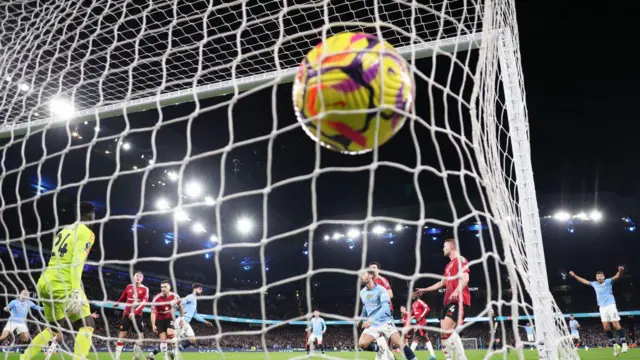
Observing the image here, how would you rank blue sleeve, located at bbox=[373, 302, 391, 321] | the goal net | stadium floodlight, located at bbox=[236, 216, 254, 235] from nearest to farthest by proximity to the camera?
1. the goal net
2. blue sleeve, located at bbox=[373, 302, 391, 321]
3. stadium floodlight, located at bbox=[236, 216, 254, 235]

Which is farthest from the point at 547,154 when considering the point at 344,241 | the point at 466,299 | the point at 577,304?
the point at 466,299

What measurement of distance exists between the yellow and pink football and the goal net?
5.1 inches

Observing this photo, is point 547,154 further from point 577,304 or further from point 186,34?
point 186,34

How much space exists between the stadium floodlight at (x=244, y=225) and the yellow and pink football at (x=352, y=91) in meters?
28.0

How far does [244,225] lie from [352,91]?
28.4 metres

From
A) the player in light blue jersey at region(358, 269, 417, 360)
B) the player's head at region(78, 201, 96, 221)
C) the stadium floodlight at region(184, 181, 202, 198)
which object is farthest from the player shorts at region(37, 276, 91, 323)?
the stadium floodlight at region(184, 181, 202, 198)

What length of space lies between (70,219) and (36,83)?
17917 millimetres

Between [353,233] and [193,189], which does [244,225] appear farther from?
[193,189]

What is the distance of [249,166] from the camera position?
24.5m

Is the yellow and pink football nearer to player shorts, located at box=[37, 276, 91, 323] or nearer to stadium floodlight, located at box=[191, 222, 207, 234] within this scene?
player shorts, located at box=[37, 276, 91, 323]

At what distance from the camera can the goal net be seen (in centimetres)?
276

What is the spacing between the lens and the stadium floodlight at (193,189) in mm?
21953

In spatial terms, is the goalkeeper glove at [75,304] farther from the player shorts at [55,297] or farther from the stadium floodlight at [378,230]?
the stadium floodlight at [378,230]

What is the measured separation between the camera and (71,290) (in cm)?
394
